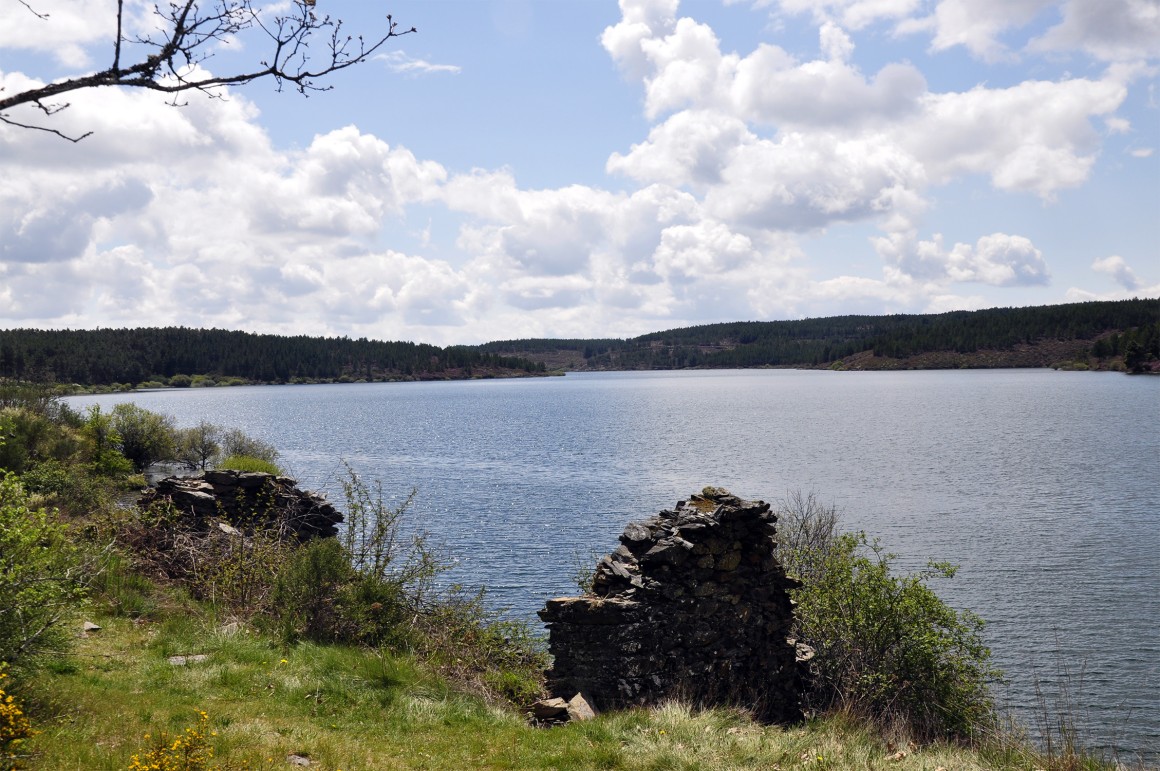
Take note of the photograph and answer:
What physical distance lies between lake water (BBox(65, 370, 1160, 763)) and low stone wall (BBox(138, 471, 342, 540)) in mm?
6508

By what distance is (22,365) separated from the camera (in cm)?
16050

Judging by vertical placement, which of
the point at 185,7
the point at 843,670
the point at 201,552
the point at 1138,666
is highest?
the point at 185,7

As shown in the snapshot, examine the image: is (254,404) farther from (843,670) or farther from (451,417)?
(843,670)

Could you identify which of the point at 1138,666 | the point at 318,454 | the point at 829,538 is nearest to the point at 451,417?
the point at 318,454

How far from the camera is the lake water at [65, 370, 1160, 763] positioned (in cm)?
2386

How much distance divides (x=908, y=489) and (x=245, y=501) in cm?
4000

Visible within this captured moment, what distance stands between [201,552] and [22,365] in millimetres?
178966

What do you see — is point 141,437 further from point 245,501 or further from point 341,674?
point 341,674

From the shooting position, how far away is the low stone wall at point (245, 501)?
80.0 ft

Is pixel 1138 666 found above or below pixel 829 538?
below

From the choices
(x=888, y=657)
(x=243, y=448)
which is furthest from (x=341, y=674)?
(x=243, y=448)

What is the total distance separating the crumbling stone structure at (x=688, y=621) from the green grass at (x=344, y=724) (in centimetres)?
200

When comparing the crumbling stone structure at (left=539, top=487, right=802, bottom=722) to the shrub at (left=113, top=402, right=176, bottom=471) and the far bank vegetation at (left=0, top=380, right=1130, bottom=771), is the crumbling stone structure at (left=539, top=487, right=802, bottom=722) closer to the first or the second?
the far bank vegetation at (left=0, top=380, right=1130, bottom=771)

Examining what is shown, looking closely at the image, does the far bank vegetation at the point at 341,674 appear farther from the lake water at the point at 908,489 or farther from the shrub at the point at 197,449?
the shrub at the point at 197,449
